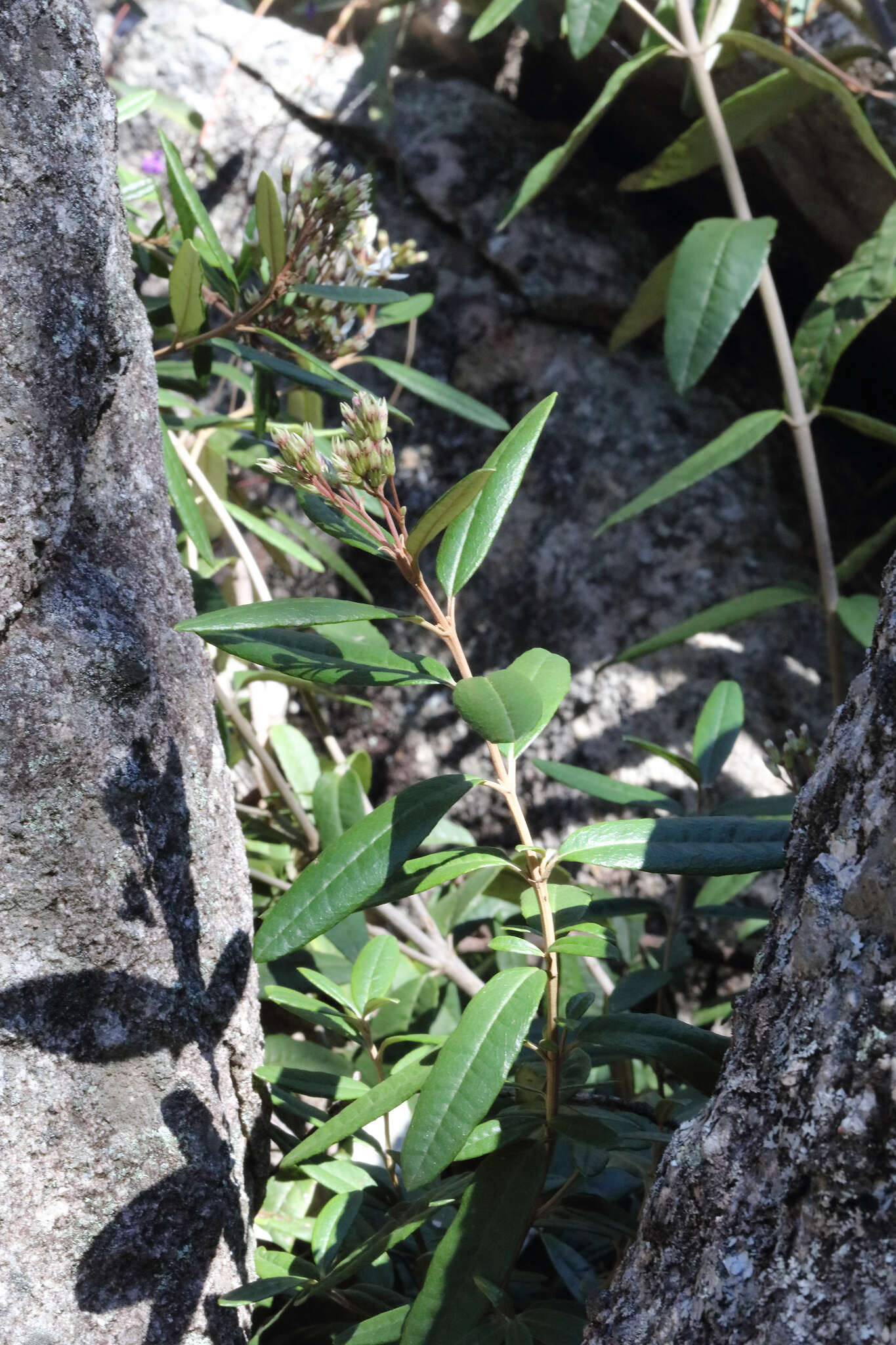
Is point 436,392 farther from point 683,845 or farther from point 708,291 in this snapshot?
point 683,845

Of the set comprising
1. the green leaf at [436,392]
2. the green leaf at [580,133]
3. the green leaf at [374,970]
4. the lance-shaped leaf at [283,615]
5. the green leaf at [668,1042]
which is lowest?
the green leaf at [374,970]

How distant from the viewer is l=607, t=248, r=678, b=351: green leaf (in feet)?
4.98

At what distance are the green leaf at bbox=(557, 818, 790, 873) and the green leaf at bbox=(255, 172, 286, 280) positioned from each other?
2.25 ft

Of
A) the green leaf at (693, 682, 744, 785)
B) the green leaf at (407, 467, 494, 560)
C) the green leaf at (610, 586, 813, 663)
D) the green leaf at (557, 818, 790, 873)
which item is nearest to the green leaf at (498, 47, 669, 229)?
the green leaf at (610, 586, 813, 663)

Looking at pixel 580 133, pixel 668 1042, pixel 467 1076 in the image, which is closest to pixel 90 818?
pixel 467 1076

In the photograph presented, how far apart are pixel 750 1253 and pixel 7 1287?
50 cm

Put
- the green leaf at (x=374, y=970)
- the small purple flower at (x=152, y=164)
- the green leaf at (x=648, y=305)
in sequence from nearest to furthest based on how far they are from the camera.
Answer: the green leaf at (x=374, y=970) < the green leaf at (x=648, y=305) < the small purple flower at (x=152, y=164)

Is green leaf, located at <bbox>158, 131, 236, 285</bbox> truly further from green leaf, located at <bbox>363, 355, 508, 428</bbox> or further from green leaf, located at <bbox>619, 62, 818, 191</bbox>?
green leaf, located at <bbox>619, 62, 818, 191</bbox>

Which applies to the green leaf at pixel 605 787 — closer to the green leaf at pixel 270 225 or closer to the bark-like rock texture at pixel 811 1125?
the bark-like rock texture at pixel 811 1125

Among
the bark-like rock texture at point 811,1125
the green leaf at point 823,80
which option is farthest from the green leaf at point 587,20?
the bark-like rock texture at point 811,1125

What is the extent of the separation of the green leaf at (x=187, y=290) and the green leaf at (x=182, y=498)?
120mm

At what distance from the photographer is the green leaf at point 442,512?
A: 0.63m

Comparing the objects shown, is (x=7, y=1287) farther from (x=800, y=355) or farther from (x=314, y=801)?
(x=800, y=355)

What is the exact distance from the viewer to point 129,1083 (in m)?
0.73
